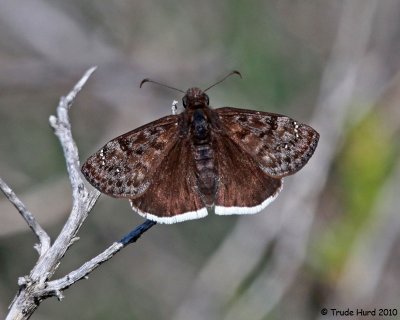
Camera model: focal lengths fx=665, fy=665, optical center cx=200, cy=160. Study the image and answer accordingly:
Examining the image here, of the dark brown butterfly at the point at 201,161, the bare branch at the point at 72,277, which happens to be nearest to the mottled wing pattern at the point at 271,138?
the dark brown butterfly at the point at 201,161

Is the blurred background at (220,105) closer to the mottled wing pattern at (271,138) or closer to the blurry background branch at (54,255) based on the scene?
the mottled wing pattern at (271,138)

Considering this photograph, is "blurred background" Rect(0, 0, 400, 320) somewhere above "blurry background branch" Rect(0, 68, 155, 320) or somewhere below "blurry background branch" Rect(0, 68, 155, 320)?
above

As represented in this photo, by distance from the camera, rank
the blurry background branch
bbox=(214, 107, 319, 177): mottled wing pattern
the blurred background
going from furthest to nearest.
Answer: the blurred background, bbox=(214, 107, 319, 177): mottled wing pattern, the blurry background branch

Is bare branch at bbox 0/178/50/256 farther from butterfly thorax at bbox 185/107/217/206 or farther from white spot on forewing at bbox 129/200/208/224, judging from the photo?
butterfly thorax at bbox 185/107/217/206

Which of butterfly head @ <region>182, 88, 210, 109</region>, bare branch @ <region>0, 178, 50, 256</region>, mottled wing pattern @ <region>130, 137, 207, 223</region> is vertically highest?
butterfly head @ <region>182, 88, 210, 109</region>

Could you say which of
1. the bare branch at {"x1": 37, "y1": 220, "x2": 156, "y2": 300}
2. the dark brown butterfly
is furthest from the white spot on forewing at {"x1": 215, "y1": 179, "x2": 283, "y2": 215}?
the bare branch at {"x1": 37, "y1": 220, "x2": 156, "y2": 300}

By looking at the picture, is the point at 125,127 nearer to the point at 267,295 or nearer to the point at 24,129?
the point at 24,129
